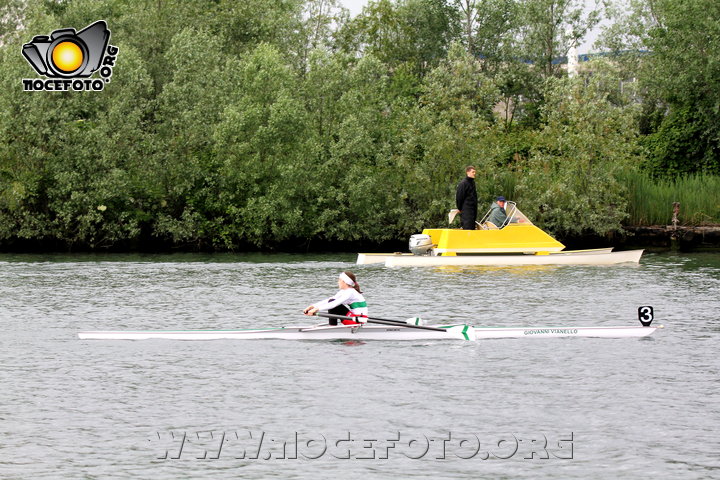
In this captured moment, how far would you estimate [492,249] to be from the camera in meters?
34.3

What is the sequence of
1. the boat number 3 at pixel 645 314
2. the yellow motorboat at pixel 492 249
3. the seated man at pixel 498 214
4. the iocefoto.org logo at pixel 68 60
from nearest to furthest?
the boat number 3 at pixel 645 314 → the yellow motorboat at pixel 492 249 → the seated man at pixel 498 214 → the iocefoto.org logo at pixel 68 60

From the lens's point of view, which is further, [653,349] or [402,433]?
[653,349]

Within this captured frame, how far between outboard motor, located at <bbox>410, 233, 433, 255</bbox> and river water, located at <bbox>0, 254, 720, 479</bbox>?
5947 millimetres

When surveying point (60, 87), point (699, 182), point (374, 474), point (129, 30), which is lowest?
point (374, 474)

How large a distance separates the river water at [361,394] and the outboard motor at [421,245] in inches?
234

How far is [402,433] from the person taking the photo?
14031 millimetres

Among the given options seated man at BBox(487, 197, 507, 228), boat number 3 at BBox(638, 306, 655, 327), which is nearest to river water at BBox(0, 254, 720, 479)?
boat number 3 at BBox(638, 306, 655, 327)

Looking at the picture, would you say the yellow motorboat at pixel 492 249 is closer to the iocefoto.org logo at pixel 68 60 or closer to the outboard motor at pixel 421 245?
the outboard motor at pixel 421 245

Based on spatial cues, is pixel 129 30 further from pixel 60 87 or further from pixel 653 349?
pixel 653 349

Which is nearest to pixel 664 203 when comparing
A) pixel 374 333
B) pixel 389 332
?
pixel 389 332

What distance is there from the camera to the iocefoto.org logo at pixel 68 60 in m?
45.7

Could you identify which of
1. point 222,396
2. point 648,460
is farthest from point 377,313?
point 648,460

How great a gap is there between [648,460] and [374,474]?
3246mm

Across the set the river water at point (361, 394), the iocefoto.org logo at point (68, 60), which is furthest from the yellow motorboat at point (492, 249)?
the iocefoto.org logo at point (68, 60)
